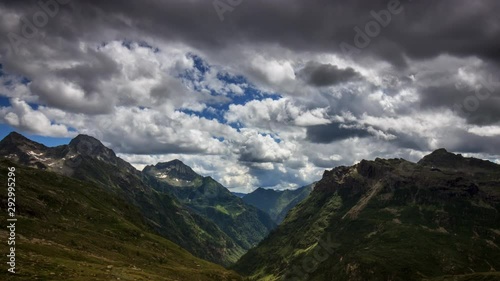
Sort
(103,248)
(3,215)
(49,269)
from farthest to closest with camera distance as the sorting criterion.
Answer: (103,248), (3,215), (49,269)

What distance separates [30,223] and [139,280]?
89.0m

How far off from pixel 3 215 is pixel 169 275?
79747mm

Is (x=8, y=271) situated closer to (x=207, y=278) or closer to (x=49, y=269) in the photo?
(x=49, y=269)

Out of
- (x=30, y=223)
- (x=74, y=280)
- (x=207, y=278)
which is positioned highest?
(x=30, y=223)

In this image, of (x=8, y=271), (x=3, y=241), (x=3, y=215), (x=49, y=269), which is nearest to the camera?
(x=8, y=271)

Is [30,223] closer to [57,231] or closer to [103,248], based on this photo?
[57,231]

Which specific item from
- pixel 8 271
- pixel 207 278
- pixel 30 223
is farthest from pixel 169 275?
pixel 8 271

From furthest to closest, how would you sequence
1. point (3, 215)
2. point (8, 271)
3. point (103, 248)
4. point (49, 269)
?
point (103, 248) < point (3, 215) < point (49, 269) < point (8, 271)

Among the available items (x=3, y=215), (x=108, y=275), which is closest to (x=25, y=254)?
(x=108, y=275)

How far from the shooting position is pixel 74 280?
9181cm

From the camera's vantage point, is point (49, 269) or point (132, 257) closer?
point (49, 269)

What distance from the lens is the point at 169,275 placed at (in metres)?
176

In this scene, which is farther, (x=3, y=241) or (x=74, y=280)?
(x=3, y=241)

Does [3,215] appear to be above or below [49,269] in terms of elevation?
above
